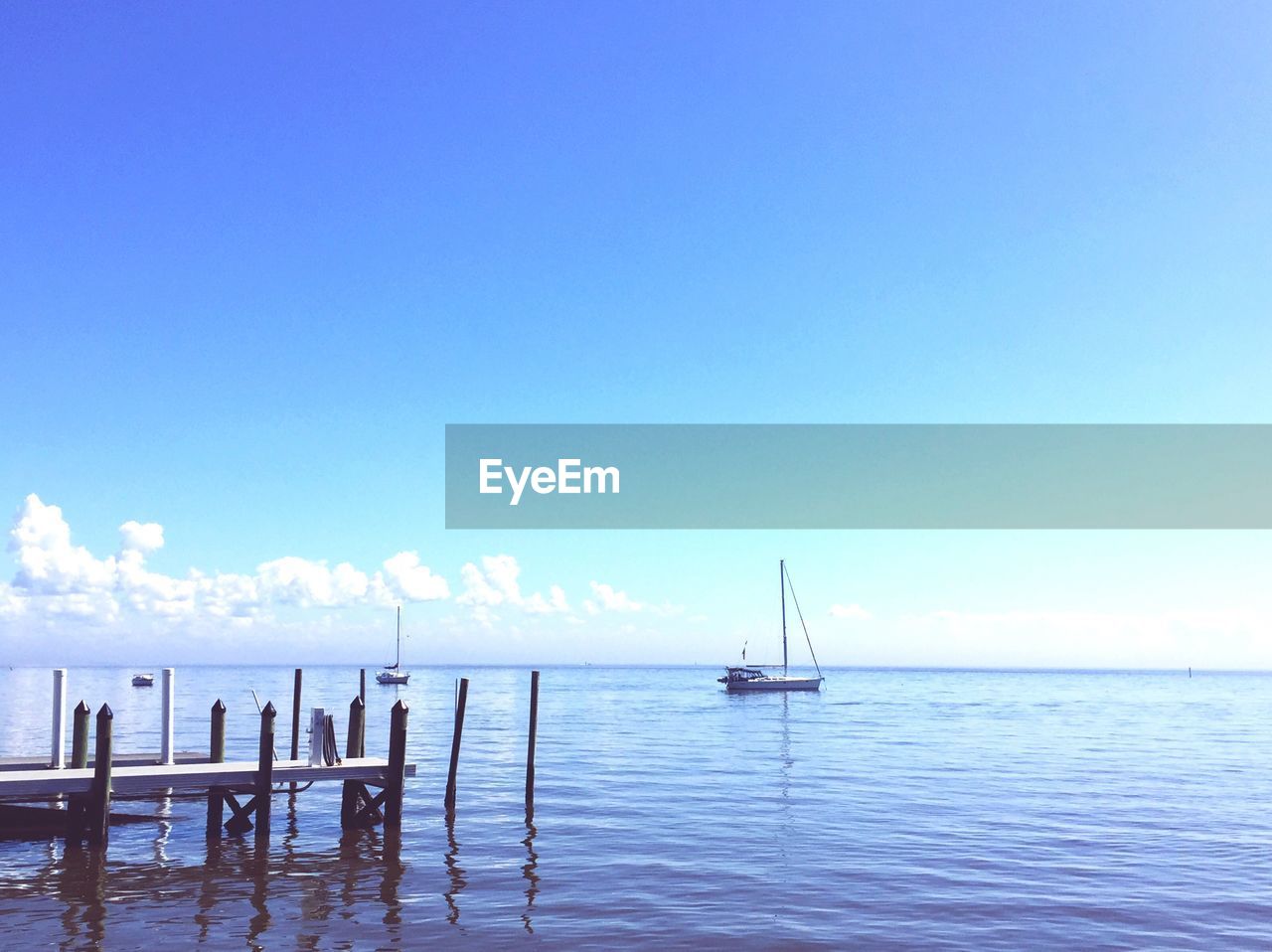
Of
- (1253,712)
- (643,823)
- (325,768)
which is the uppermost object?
(325,768)

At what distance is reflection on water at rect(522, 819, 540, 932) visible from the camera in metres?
19.2

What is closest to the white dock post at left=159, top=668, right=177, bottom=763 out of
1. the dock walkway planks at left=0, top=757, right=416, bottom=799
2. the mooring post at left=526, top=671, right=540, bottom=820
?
the dock walkway planks at left=0, top=757, right=416, bottom=799

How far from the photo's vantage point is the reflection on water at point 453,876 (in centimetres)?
1931

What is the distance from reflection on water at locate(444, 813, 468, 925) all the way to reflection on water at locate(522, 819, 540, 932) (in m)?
1.25

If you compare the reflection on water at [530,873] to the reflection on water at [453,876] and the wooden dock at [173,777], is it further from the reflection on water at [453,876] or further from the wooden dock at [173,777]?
the wooden dock at [173,777]

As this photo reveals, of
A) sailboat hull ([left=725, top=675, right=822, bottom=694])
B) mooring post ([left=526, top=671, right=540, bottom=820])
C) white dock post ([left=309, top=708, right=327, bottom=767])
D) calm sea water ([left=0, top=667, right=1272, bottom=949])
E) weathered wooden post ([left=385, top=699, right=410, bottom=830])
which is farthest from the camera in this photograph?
sailboat hull ([left=725, top=675, right=822, bottom=694])

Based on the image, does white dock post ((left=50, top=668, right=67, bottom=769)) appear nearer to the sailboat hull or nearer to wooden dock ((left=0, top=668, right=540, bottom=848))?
wooden dock ((left=0, top=668, right=540, bottom=848))

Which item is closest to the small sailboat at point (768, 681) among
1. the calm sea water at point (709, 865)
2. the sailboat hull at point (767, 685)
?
the sailboat hull at point (767, 685)

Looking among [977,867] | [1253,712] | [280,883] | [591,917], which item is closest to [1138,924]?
[977,867]

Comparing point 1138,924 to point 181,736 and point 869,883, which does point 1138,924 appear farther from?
point 181,736

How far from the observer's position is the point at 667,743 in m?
57.8

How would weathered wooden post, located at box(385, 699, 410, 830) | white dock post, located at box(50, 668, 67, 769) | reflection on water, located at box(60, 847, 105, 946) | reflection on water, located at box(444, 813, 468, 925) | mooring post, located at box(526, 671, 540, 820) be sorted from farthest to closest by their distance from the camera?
mooring post, located at box(526, 671, 540, 820) < weathered wooden post, located at box(385, 699, 410, 830) < white dock post, located at box(50, 668, 67, 769) < reflection on water, located at box(444, 813, 468, 925) < reflection on water, located at box(60, 847, 105, 946)

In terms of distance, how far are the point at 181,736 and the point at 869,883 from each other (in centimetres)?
4505

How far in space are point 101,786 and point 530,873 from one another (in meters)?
9.16
